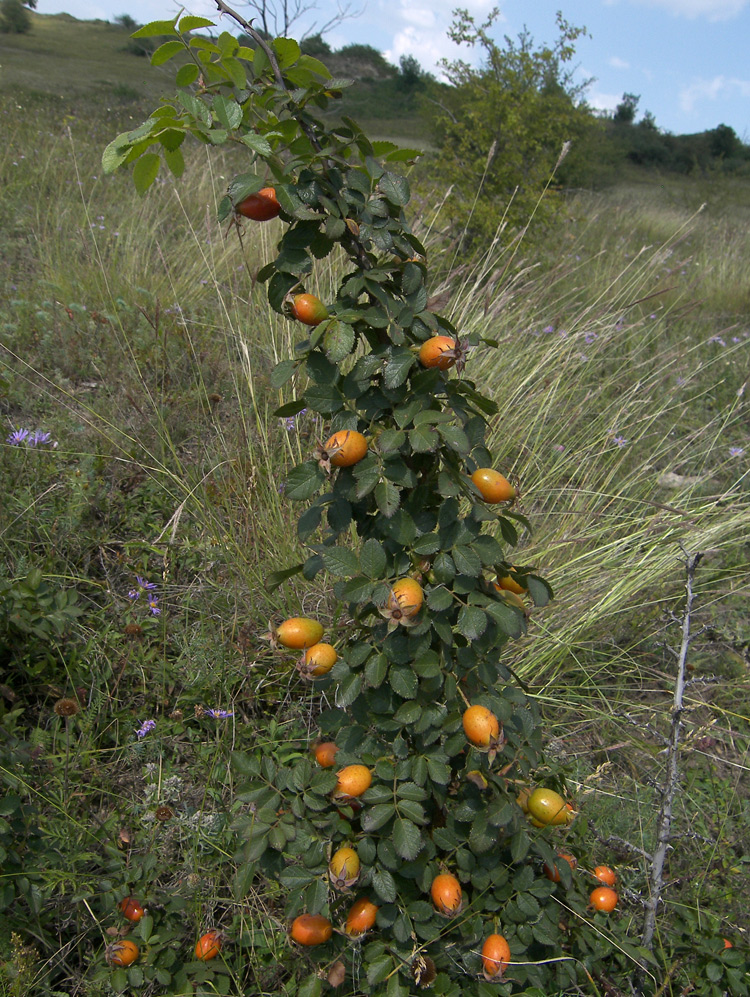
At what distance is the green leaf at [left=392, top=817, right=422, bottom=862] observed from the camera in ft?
3.14

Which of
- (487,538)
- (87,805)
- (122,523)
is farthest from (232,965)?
(122,523)

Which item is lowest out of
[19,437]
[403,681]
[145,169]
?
[19,437]

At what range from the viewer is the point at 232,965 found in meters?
1.28

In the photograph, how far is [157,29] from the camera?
2.82ft

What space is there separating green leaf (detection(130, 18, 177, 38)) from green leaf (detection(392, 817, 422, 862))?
3.69ft

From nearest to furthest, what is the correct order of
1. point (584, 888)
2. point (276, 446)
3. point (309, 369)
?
1. point (309, 369)
2. point (584, 888)
3. point (276, 446)

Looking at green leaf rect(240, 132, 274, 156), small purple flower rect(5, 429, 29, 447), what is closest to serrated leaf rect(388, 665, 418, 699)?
green leaf rect(240, 132, 274, 156)

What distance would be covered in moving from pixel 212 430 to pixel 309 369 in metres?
1.80

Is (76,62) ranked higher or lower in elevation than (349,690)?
higher

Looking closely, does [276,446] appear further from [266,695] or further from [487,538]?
[487,538]

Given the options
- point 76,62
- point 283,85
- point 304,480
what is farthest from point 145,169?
point 76,62

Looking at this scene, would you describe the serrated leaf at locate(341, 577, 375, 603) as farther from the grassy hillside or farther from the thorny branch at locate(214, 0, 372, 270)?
the grassy hillside

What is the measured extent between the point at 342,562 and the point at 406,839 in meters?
0.42

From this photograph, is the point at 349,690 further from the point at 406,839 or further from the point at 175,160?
the point at 175,160
